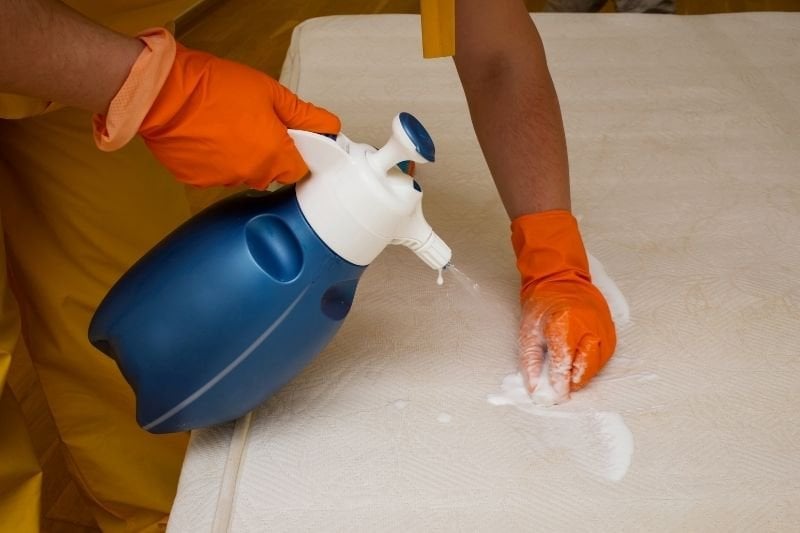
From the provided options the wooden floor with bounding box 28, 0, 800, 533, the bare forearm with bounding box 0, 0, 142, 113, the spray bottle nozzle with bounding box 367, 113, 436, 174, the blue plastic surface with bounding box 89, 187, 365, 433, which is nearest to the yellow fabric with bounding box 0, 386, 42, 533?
the blue plastic surface with bounding box 89, 187, 365, 433

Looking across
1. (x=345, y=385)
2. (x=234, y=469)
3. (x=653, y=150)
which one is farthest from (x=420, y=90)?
(x=234, y=469)

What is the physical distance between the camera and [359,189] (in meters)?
0.58

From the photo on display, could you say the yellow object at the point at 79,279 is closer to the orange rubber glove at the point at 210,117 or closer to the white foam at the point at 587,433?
the orange rubber glove at the point at 210,117

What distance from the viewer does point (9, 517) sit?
79 cm

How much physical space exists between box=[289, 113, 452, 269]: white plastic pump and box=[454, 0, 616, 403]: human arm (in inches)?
8.8

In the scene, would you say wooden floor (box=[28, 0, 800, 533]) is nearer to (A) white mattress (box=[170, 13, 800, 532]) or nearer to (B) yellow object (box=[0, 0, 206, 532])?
(A) white mattress (box=[170, 13, 800, 532])

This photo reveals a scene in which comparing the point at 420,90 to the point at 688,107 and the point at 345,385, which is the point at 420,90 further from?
the point at 345,385

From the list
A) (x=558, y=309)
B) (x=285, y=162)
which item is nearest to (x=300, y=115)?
(x=285, y=162)

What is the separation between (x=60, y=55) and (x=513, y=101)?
505mm

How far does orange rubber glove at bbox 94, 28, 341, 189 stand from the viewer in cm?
60

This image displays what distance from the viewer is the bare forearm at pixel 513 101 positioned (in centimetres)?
88

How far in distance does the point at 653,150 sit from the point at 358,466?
0.71 metres

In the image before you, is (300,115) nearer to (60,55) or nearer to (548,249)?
(60,55)

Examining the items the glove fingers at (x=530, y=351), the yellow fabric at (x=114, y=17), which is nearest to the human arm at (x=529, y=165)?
the glove fingers at (x=530, y=351)
